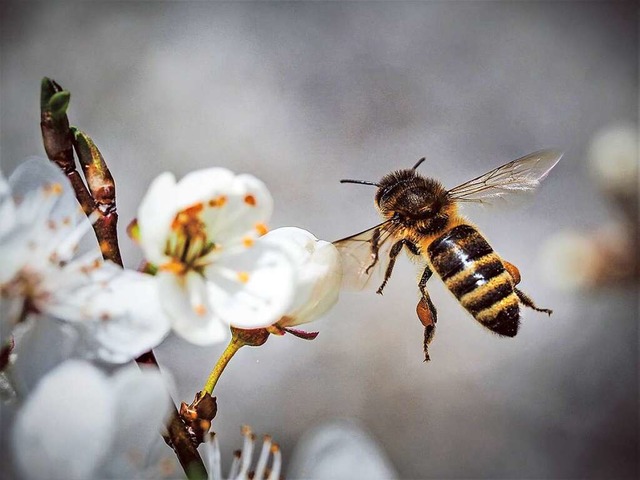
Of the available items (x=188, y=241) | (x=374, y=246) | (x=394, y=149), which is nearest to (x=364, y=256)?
(x=374, y=246)

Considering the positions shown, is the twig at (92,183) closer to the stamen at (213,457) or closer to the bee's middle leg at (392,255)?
the stamen at (213,457)

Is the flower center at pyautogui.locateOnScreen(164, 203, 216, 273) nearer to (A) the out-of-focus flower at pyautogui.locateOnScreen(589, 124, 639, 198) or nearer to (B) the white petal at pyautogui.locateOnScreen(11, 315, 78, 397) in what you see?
(B) the white petal at pyautogui.locateOnScreen(11, 315, 78, 397)

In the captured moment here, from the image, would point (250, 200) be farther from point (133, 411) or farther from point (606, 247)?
point (606, 247)

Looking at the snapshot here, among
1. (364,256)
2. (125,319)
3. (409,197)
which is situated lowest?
(125,319)

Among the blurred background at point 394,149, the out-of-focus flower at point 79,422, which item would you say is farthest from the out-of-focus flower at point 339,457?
the blurred background at point 394,149

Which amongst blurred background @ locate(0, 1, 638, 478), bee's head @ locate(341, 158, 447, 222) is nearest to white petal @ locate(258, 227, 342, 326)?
bee's head @ locate(341, 158, 447, 222)

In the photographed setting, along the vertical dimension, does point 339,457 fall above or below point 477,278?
below

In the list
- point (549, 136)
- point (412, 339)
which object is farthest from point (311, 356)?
point (549, 136)
